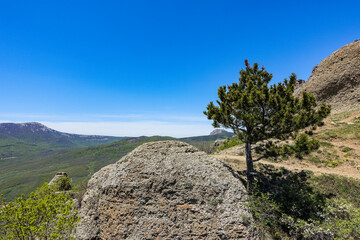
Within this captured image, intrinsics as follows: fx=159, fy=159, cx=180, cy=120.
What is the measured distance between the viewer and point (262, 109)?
15406 millimetres

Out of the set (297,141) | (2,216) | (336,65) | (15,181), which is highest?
(336,65)

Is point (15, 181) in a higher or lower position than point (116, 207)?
lower

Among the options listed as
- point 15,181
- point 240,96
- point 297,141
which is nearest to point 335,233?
point 297,141

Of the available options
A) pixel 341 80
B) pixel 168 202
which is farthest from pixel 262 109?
pixel 341 80

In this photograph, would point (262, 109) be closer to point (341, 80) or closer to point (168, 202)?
point (168, 202)

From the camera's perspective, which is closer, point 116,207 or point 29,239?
point 29,239

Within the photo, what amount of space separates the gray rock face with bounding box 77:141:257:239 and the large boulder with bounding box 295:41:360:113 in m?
53.0

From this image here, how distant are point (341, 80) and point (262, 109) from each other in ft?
172

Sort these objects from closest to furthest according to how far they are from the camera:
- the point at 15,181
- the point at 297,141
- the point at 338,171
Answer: the point at 297,141, the point at 338,171, the point at 15,181

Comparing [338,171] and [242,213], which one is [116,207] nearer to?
[242,213]

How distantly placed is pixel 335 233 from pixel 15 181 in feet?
892

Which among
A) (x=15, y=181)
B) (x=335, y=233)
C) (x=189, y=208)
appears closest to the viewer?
(x=335, y=233)

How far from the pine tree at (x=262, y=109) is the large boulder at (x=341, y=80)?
1745 inches

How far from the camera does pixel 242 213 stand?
450 inches
